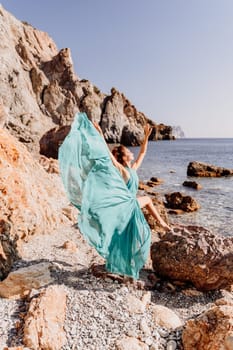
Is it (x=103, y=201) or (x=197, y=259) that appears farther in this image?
(x=197, y=259)

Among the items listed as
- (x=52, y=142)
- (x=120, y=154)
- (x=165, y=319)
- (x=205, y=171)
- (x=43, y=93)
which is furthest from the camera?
(x=43, y=93)

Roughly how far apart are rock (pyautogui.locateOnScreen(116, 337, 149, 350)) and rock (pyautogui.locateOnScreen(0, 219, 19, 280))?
2032 mm

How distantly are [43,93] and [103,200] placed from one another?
65632mm

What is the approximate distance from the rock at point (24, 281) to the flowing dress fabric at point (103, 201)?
92 centimetres

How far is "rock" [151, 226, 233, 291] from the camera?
4910mm

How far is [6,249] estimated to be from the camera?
15.1 feet

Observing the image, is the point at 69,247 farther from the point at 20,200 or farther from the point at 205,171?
the point at 205,171

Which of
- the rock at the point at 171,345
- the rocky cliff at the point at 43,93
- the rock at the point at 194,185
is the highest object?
the rocky cliff at the point at 43,93

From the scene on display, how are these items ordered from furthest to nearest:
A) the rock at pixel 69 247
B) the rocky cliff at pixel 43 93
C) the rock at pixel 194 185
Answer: the rocky cliff at pixel 43 93
the rock at pixel 194 185
the rock at pixel 69 247

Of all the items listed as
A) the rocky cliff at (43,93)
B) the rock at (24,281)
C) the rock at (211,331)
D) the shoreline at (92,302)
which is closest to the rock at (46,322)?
the shoreline at (92,302)

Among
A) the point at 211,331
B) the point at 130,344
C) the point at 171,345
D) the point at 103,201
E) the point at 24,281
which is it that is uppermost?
the point at 103,201

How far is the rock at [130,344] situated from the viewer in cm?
305

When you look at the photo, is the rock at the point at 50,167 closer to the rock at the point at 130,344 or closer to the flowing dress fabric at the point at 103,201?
the flowing dress fabric at the point at 103,201

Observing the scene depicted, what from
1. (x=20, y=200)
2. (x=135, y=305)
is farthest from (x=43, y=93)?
(x=135, y=305)
